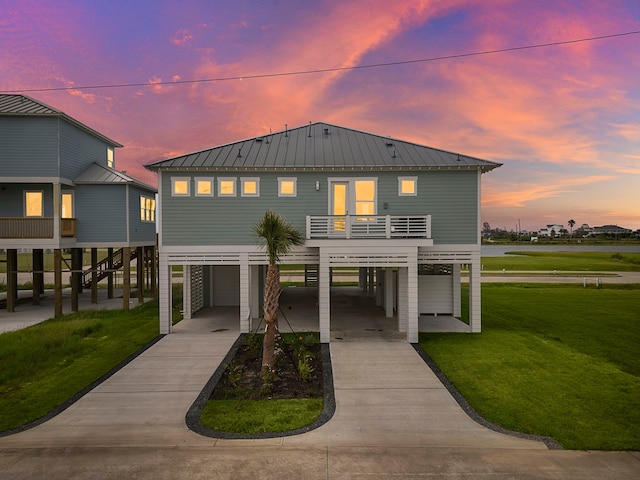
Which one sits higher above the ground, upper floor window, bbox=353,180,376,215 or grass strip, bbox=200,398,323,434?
upper floor window, bbox=353,180,376,215

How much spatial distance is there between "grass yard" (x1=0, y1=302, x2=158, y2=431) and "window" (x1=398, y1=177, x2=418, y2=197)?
523 inches

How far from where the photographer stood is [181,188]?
695 inches

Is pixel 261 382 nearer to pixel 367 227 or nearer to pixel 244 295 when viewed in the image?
pixel 244 295

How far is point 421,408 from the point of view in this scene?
9.63m

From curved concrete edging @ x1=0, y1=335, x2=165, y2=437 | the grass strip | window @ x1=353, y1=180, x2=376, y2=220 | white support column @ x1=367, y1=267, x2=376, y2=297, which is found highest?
window @ x1=353, y1=180, x2=376, y2=220

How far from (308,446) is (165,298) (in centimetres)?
1191

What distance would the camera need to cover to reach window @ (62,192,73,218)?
2242cm

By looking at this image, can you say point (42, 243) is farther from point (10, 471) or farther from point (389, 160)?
point (389, 160)

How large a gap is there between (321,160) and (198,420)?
40.8 feet

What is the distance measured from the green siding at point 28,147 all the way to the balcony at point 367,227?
15398mm

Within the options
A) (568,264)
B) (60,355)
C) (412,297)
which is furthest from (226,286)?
(568,264)

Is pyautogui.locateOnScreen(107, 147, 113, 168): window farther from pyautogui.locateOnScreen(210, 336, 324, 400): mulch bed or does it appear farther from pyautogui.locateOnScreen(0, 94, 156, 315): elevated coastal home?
pyautogui.locateOnScreen(210, 336, 324, 400): mulch bed

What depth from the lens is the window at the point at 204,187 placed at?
693 inches

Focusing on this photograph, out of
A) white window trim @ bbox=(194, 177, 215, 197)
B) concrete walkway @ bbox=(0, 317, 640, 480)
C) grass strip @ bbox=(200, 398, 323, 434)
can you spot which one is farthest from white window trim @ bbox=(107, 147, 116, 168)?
grass strip @ bbox=(200, 398, 323, 434)
